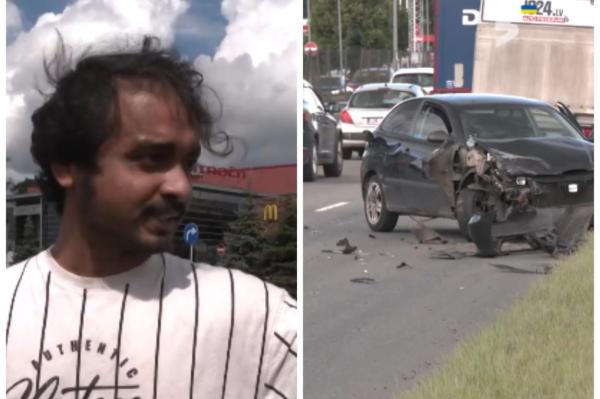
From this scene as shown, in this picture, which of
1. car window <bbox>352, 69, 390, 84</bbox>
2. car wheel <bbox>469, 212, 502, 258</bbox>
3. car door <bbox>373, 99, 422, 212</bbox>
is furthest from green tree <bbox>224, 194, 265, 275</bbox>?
car window <bbox>352, 69, 390, 84</bbox>

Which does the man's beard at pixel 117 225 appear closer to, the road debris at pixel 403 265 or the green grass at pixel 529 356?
the green grass at pixel 529 356

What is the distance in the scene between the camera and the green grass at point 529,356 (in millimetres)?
5078

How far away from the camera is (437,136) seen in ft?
30.2

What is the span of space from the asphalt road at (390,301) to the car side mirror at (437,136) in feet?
1.85

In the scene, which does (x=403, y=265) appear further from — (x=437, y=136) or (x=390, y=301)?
(x=390, y=301)

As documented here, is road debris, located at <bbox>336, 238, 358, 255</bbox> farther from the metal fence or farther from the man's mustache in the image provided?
the man's mustache

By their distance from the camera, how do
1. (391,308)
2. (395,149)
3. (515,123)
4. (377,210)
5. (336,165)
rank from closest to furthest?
(391,308), (515,123), (395,149), (377,210), (336,165)

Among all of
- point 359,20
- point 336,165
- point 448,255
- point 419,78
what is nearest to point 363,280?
point 448,255

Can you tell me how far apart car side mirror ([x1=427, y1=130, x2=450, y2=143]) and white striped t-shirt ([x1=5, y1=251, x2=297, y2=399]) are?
676cm

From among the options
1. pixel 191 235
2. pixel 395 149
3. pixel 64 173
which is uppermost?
pixel 64 173

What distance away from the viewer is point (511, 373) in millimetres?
5266

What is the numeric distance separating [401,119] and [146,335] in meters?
7.47

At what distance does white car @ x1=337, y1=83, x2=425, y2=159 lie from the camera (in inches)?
539

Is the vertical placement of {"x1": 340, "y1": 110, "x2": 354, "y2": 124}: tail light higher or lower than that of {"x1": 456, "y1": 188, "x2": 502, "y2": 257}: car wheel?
higher
